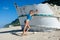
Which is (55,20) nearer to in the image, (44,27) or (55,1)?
(44,27)

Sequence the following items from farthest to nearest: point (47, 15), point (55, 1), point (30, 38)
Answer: point (55, 1), point (47, 15), point (30, 38)

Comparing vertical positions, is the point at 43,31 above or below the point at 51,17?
below

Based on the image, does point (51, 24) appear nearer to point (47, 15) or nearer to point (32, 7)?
point (47, 15)

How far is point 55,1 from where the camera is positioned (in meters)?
19.7

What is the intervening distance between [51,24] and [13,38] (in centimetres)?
382

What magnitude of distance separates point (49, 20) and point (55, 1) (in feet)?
16.9

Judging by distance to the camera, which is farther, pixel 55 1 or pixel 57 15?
pixel 55 1

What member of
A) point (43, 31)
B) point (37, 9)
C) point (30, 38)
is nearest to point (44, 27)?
point (43, 31)

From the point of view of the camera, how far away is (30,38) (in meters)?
11.8

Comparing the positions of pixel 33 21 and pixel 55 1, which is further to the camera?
pixel 55 1

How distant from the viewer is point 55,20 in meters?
14.9

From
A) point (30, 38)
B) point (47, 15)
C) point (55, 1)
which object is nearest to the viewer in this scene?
point (30, 38)

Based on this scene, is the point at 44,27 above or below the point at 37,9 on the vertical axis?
below

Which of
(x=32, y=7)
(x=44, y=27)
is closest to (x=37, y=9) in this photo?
(x=32, y=7)
